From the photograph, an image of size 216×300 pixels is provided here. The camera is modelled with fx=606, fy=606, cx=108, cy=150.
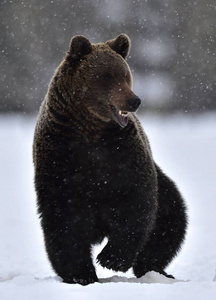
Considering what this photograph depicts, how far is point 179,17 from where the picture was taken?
19266 millimetres

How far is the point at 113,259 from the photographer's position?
4262 millimetres

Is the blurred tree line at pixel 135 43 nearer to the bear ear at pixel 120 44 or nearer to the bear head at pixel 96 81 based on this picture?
the bear ear at pixel 120 44

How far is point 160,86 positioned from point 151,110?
88 cm

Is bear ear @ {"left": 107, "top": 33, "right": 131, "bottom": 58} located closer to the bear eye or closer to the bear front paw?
the bear eye

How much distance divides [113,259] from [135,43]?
15.5m

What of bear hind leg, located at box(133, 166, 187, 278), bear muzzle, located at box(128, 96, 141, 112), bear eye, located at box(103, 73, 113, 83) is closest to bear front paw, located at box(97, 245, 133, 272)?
bear hind leg, located at box(133, 166, 187, 278)

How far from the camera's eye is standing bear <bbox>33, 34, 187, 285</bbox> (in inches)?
162

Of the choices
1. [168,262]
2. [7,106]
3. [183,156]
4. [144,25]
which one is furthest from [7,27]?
[168,262]

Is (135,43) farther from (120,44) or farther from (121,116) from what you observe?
(121,116)

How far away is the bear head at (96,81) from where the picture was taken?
13.4ft

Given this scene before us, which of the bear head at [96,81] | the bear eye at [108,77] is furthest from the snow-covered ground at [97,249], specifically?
the bear eye at [108,77]

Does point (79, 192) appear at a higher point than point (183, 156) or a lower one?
lower

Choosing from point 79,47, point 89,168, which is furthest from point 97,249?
point 79,47

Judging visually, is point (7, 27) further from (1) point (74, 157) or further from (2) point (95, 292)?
(2) point (95, 292)
